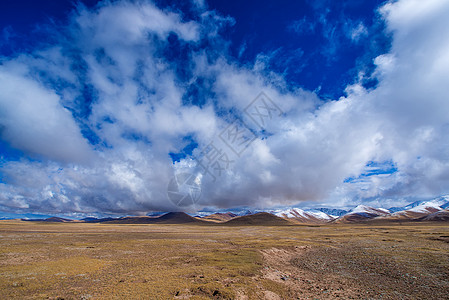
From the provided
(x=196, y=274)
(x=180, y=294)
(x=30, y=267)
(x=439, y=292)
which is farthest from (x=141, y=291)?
(x=439, y=292)

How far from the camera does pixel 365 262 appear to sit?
25.9 metres

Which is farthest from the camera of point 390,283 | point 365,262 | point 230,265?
point 365,262

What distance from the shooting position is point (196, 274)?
20.0 metres

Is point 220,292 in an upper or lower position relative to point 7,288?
upper

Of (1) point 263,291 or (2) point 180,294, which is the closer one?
(2) point 180,294

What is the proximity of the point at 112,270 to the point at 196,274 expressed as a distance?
1021 centimetres

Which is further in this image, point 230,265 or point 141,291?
point 230,265

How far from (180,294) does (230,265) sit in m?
10.5

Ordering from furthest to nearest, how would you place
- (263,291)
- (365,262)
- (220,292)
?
(365,262), (263,291), (220,292)

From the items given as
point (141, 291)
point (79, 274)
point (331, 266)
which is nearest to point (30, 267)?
point (79, 274)

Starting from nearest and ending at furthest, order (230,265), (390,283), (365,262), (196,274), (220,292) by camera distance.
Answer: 1. (220,292)
2. (390,283)
3. (196,274)
4. (230,265)
5. (365,262)

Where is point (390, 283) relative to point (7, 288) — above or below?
above

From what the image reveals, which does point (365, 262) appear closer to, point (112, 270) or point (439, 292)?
point (439, 292)

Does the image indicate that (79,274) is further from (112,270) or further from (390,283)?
(390,283)
